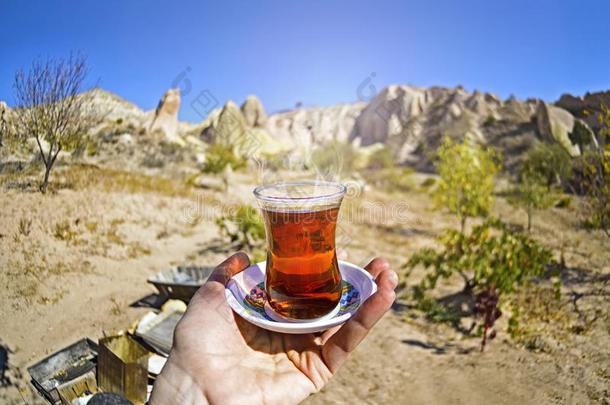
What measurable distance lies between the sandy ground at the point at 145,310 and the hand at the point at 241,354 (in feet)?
5.45

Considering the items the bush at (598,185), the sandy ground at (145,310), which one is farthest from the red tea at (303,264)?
the bush at (598,185)

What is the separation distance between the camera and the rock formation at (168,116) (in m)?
7.38

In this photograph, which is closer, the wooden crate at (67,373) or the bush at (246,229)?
the wooden crate at (67,373)

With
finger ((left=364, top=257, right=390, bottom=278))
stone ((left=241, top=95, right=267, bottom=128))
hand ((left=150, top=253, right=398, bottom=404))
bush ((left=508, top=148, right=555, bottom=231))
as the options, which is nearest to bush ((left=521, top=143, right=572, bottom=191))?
bush ((left=508, top=148, right=555, bottom=231))

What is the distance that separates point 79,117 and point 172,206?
2450 mm

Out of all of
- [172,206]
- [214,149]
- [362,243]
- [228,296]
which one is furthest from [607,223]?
[214,149]

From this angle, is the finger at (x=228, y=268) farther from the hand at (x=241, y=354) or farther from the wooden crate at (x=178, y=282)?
the wooden crate at (x=178, y=282)

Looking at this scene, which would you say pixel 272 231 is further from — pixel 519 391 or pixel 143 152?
pixel 143 152

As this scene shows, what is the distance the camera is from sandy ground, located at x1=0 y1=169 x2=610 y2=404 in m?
2.68

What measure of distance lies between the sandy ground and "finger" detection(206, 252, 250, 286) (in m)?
1.79

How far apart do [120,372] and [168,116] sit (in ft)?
21.9

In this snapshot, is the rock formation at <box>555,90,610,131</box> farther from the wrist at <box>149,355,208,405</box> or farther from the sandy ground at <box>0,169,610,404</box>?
the wrist at <box>149,355,208,405</box>

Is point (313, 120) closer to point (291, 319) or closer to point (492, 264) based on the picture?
point (492, 264)

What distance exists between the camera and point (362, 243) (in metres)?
8.77
